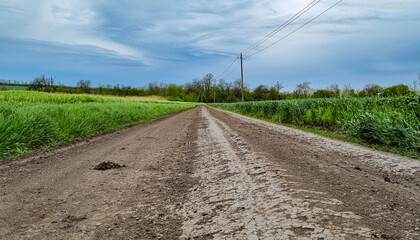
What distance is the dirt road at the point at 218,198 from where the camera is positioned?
2.38m

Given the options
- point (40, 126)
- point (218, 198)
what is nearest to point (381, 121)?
point (218, 198)

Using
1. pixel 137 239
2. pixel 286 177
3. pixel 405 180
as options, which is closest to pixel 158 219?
pixel 137 239

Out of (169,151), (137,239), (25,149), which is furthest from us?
(25,149)

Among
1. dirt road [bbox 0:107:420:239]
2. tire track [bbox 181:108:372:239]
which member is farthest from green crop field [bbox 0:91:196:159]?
tire track [bbox 181:108:372:239]

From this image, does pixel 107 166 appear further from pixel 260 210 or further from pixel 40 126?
pixel 40 126

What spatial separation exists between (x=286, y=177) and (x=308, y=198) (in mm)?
832

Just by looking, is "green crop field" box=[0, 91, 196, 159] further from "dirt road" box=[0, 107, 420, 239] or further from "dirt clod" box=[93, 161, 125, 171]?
"dirt clod" box=[93, 161, 125, 171]

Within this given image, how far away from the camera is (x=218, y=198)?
3.20 metres

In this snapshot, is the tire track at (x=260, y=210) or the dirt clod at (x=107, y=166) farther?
the dirt clod at (x=107, y=166)

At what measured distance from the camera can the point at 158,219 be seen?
2.73m

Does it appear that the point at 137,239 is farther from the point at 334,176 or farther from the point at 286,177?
the point at 334,176

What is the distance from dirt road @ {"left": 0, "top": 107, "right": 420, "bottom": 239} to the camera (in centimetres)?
238

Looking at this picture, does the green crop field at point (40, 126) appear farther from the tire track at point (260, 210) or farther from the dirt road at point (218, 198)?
the tire track at point (260, 210)

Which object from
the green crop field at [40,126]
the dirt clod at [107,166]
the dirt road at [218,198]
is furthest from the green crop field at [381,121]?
the green crop field at [40,126]
